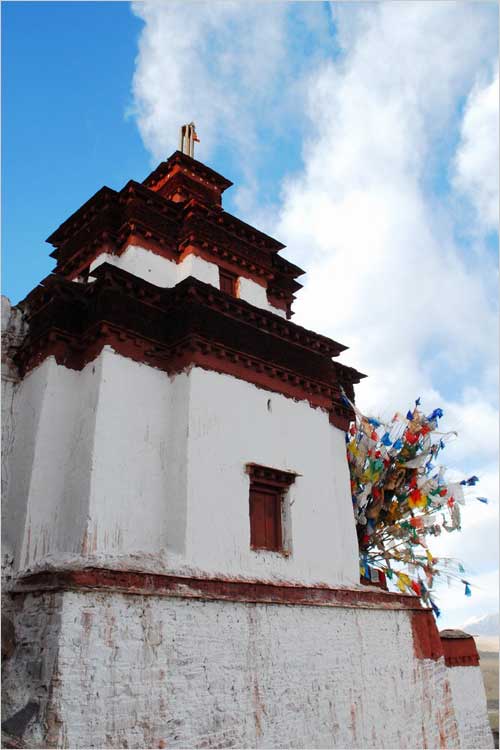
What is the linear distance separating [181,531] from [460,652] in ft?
25.2

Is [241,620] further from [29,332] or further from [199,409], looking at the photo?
[29,332]

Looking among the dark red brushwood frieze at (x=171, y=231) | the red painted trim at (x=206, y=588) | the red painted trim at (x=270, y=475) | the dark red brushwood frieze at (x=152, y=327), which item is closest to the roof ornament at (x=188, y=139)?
the dark red brushwood frieze at (x=171, y=231)

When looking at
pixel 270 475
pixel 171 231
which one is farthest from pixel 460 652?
pixel 171 231

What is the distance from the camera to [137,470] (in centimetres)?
908

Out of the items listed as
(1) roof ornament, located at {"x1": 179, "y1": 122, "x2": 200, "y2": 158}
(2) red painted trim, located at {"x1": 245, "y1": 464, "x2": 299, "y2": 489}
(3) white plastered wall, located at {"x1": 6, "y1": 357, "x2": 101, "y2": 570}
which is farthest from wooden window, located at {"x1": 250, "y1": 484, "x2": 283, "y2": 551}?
(1) roof ornament, located at {"x1": 179, "y1": 122, "x2": 200, "y2": 158}

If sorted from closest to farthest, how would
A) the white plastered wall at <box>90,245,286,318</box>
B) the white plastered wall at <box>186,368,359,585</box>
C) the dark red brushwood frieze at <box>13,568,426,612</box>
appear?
the dark red brushwood frieze at <box>13,568,426,612</box> < the white plastered wall at <box>186,368,359,585</box> < the white plastered wall at <box>90,245,286,318</box>

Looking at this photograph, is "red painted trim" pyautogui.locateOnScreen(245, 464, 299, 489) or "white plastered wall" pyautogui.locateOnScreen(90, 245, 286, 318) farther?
"white plastered wall" pyautogui.locateOnScreen(90, 245, 286, 318)

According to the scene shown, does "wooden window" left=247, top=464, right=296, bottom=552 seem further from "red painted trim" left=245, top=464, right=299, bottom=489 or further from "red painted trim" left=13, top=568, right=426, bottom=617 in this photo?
"red painted trim" left=13, top=568, right=426, bottom=617

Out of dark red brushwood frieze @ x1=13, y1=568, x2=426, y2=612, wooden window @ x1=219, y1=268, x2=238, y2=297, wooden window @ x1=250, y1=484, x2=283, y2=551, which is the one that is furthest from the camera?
wooden window @ x1=219, y1=268, x2=238, y2=297

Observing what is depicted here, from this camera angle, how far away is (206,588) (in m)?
8.20

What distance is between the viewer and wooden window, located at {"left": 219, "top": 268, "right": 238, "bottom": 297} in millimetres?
12633

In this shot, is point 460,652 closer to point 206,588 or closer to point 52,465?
point 206,588

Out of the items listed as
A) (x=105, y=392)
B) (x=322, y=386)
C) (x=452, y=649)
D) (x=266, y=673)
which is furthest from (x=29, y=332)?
(x=452, y=649)

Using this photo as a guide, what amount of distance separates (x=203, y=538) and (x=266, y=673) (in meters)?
2.02
